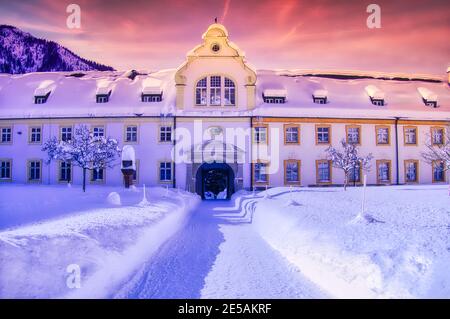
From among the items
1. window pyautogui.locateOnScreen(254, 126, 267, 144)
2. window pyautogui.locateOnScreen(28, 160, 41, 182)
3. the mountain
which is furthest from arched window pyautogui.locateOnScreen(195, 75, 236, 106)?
the mountain

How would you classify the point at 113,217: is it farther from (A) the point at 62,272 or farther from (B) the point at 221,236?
(A) the point at 62,272

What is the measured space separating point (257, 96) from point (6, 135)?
49.3 ft

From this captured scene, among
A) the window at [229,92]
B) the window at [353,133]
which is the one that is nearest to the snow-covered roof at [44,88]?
the window at [229,92]

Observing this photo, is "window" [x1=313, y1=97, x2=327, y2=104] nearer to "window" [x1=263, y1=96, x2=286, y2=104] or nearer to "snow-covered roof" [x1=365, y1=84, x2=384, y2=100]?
"window" [x1=263, y1=96, x2=286, y2=104]

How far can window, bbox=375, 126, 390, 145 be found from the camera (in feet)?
65.7

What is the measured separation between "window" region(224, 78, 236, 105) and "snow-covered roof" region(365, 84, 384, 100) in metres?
8.84

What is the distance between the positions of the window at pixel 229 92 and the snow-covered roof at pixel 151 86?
4.07 m

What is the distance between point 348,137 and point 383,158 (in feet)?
8.52

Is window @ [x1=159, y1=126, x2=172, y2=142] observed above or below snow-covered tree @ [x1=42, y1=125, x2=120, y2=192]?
above

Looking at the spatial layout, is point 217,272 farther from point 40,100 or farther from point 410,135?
point 40,100

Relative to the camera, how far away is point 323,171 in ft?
65.2

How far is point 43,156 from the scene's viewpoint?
768 inches

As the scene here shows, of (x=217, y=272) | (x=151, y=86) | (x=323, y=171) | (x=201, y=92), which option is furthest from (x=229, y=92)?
(x=217, y=272)
